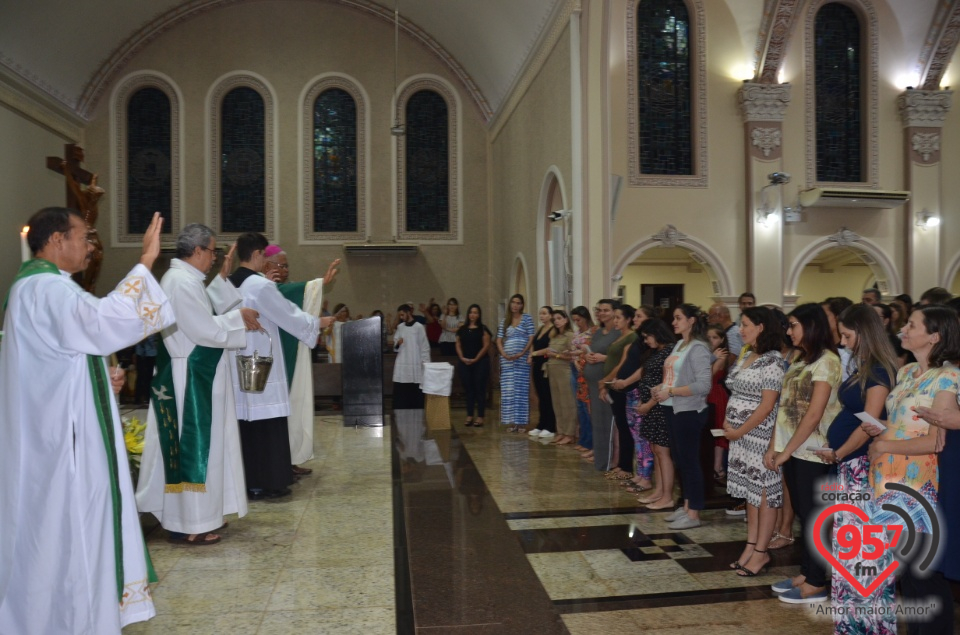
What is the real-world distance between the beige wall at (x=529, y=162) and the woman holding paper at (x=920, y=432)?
727cm

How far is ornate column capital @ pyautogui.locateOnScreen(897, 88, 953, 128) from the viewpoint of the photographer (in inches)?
484

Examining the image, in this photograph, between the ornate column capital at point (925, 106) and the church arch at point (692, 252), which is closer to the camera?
the church arch at point (692, 252)

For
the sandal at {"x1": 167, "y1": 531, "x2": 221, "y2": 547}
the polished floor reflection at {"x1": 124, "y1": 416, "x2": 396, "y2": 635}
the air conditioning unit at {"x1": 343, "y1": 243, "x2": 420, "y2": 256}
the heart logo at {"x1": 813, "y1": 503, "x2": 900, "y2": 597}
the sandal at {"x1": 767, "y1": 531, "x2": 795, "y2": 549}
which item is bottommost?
the sandal at {"x1": 767, "y1": 531, "x2": 795, "y2": 549}

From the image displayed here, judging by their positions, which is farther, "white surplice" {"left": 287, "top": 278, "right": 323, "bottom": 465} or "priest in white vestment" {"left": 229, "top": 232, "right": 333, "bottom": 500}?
"white surplice" {"left": 287, "top": 278, "right": 323, "bottom": 465}

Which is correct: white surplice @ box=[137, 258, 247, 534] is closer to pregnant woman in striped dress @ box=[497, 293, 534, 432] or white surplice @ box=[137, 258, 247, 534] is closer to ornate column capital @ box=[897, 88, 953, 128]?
pregnant woman in striped dress @ box=[497, 293, 534, 432]

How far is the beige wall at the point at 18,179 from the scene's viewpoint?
13.1 m

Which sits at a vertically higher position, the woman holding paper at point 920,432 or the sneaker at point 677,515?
the woman holding paper at point 920,432

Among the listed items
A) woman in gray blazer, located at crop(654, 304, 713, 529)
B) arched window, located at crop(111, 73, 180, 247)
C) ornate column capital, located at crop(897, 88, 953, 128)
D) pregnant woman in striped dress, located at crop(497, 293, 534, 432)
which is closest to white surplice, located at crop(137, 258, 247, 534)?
woman in gray blazer, located at crop(654, 304, 713, 529)

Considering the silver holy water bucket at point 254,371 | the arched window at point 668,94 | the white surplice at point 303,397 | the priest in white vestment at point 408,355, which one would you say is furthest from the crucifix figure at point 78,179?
the arched window at point 668,94

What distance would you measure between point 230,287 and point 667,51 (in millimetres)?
8814

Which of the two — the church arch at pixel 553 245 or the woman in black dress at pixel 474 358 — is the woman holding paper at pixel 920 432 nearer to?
the woman in black dress at pixel 474 358

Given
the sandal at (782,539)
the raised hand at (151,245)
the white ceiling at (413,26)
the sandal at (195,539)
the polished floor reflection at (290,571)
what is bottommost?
the sandal at (782,539)

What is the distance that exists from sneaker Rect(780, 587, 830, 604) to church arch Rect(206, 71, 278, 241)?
14.1 metres

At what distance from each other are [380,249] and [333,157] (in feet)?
7.31
